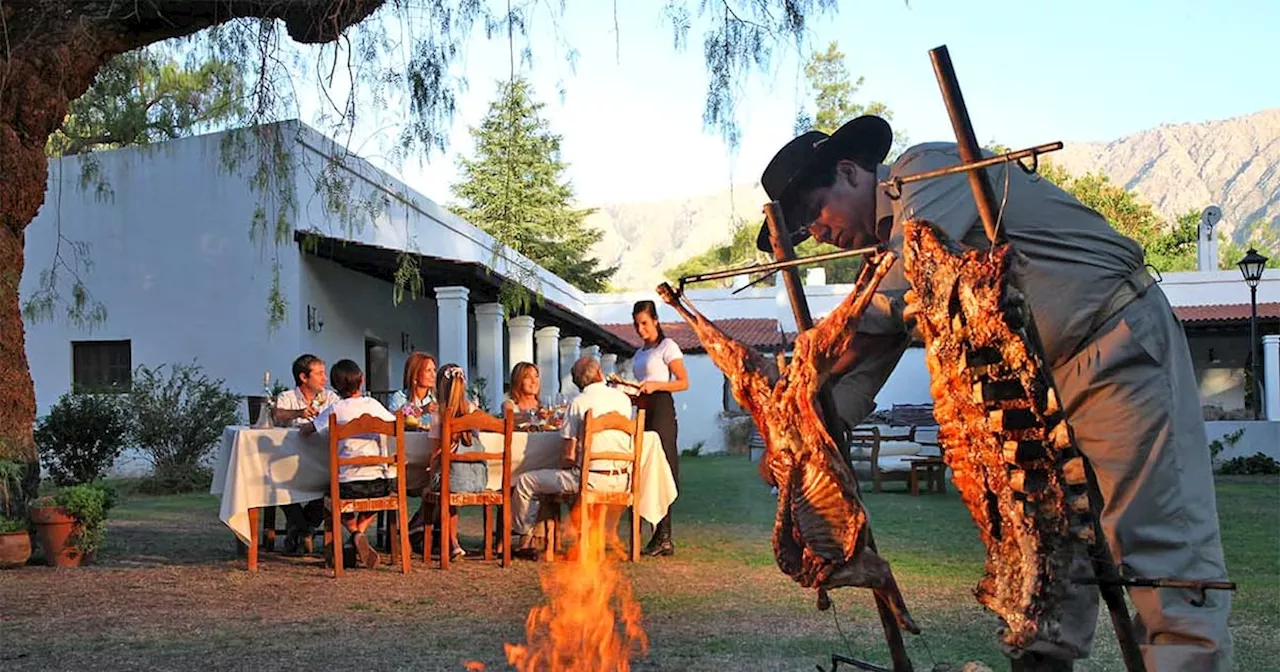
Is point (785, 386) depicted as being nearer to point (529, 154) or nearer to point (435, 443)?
point (529, 154)

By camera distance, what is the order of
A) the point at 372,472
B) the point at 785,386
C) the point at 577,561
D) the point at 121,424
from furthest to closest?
the point at 121,424 → the point at 577,561 → the point at 372,472 → the point at 785,386

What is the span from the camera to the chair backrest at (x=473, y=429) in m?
7.52

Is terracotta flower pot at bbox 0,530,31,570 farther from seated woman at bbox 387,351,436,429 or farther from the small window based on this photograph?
the small window

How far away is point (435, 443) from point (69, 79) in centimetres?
392

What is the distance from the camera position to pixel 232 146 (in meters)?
8.05

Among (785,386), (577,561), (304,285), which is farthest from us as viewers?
(304,285)

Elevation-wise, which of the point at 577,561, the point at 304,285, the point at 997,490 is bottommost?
the point at 577,561

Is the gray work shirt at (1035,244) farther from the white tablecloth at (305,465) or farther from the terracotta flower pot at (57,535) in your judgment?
the terracotta flower pot at (57,535)

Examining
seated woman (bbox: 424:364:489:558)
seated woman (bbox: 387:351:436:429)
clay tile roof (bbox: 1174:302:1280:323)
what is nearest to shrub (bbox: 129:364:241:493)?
seated woman (bbox: 387:351:436:429)

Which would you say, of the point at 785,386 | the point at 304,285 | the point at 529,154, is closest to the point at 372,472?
Result: the point at 529,154

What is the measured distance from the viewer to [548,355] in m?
25.1

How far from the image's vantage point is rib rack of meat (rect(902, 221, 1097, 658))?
1.68 m

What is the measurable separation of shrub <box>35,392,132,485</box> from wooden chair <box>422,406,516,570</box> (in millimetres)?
8875

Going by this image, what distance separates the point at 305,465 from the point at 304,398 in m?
0.91
